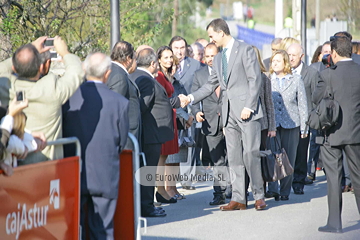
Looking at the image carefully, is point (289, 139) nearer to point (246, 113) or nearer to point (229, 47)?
Result: point (246, 113)

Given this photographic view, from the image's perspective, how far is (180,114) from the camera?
9.10 metres

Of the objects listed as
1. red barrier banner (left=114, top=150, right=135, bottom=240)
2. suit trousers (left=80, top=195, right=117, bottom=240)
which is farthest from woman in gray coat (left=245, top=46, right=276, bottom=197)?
suit trousers (left=80, top=195, right=117, bottom=240)

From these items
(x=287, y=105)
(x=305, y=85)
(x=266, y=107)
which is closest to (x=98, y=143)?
(x=266, y=107)

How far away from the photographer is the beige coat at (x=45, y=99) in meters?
4.92

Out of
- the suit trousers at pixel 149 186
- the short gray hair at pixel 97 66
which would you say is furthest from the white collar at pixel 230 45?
the short gray hair at pixel 97 66

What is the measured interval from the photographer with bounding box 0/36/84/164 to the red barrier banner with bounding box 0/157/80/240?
30cm

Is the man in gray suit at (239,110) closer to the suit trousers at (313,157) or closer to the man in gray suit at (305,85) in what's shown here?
the man in gray suit at (305,85)

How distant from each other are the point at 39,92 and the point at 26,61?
0.27 meters

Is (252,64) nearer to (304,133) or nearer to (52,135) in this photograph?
(304,133)

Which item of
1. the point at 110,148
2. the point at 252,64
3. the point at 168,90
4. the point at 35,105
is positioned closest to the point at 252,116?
the point at 252,64

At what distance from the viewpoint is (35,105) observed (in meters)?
4.93

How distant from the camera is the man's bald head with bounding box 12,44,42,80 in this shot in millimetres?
4902

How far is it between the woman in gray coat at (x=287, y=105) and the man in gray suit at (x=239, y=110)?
1.02m

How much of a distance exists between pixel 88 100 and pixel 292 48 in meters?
5.51
